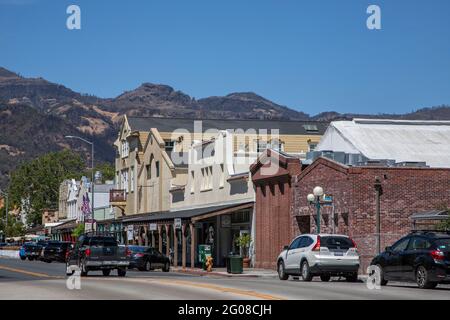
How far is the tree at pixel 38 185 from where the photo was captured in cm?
14288

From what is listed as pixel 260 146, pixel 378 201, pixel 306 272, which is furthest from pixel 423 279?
pixel 260 146

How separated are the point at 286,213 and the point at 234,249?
9.54 metres

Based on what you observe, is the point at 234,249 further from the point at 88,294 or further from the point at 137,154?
the point at 88,294

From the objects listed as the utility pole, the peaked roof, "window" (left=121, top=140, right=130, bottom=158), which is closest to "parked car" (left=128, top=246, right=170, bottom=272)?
the peaked roof

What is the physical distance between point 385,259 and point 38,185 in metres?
121

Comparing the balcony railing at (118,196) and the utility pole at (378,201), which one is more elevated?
the balcony railing at (118,196)

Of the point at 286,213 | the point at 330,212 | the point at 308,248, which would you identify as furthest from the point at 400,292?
the point at 286,213

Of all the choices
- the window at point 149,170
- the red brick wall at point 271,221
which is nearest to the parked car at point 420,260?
the red brick wall at point 271,221

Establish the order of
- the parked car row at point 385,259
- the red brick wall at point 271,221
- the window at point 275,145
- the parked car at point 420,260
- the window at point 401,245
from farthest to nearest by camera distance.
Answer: the window at point 275,145 < the red brick wall at point 271,221 < the window at point 401,245 < the parked car row at point 385,259 < the parked car at point 420,260

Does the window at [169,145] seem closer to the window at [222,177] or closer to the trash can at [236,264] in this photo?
the window at [222,177]

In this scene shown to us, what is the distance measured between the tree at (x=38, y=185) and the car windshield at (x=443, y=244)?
391ft

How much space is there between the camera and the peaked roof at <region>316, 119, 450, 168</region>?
1901 inches

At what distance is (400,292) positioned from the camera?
24109mm

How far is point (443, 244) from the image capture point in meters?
26.5
